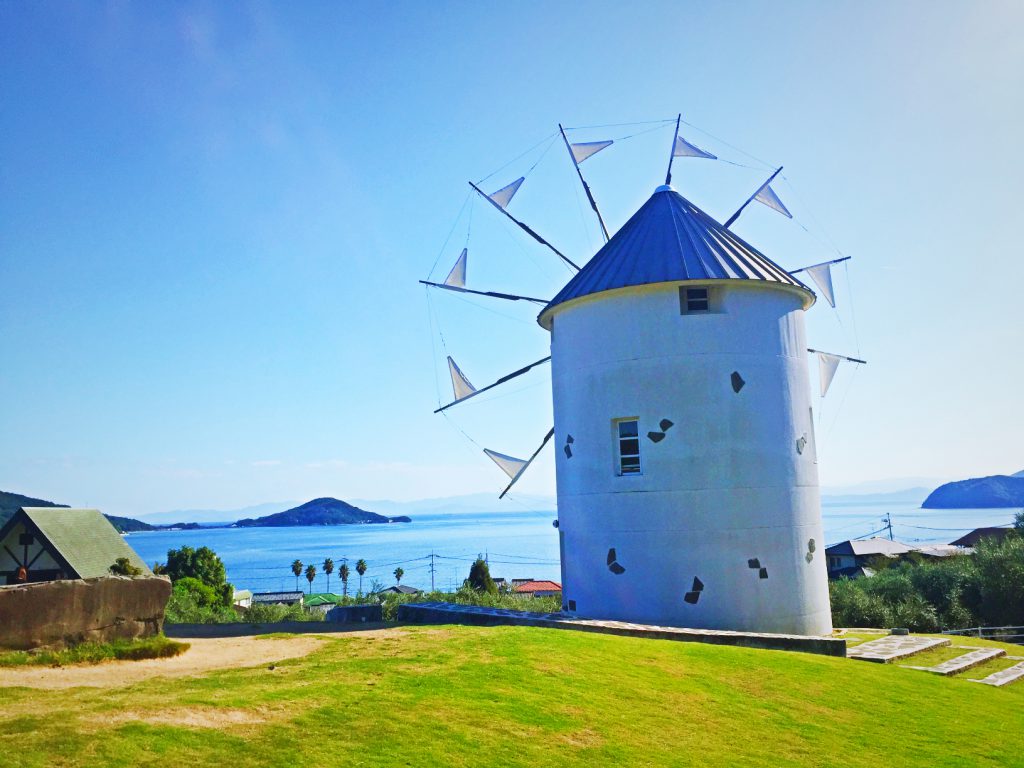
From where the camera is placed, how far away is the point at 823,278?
68.0ft

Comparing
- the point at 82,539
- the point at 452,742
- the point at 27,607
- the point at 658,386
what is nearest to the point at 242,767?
the point at 452,742

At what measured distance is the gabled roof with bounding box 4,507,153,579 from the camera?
2703 cm

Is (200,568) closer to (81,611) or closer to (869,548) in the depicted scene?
(81,611)

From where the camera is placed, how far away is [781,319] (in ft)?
58.1

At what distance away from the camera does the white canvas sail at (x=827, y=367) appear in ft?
71.5

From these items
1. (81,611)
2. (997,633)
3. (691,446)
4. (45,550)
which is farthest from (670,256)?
(45,550)

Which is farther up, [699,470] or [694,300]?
[694,300]

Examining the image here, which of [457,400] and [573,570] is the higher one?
[457,400]

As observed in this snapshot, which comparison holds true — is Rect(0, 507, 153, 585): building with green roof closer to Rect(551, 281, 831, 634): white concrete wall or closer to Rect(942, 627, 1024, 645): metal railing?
Rect(551, 281, 831, 634): white concrete wall

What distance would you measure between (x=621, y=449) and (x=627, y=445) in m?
0.17

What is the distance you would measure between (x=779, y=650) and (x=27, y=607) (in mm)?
11128

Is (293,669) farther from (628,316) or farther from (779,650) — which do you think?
(628,316)

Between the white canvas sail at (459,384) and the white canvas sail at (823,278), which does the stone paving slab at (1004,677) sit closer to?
the white canvas sail at (823,278)

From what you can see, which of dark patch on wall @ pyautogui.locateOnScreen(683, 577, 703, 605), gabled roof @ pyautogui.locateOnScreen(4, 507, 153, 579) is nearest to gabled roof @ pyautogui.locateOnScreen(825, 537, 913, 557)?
dark patch on wall @ pyautogui.locateOnScreen(683, 577, 703, 605)
